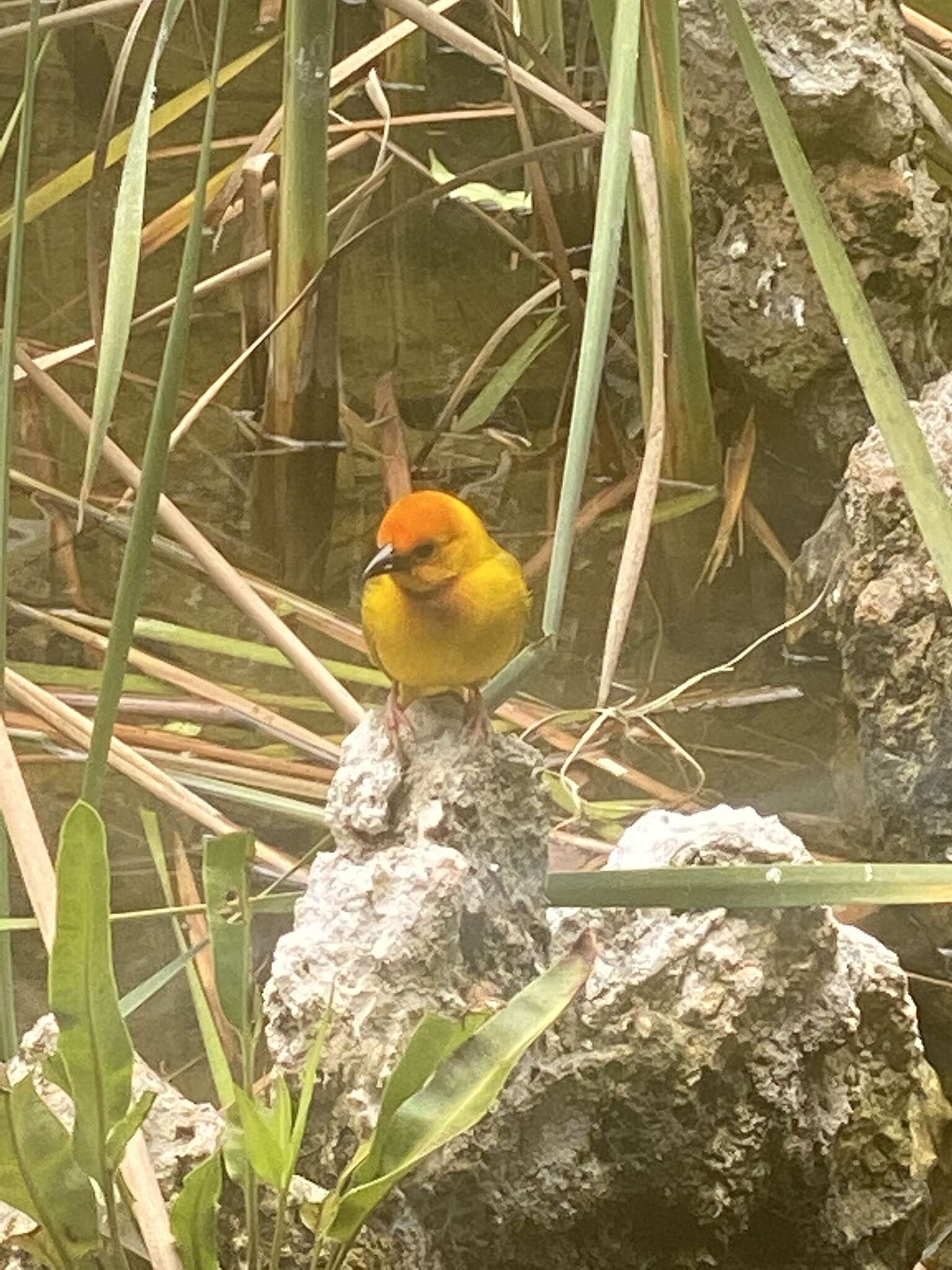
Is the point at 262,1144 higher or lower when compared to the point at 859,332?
lower

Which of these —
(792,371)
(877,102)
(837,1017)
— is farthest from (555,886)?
(877,102)

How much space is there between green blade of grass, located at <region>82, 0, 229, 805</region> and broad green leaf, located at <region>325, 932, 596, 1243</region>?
28 cm

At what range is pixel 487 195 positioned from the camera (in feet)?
6.42

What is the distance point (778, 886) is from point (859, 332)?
0.35m

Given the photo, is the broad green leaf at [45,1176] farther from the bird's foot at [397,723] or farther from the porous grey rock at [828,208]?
the porous grey rock at [828,208]

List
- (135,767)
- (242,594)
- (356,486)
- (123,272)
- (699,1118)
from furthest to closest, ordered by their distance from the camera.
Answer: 1. (356,486)
2. (242,594)
3. (135,767)
4. (699,1118)
5. (123,272)

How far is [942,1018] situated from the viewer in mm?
1214

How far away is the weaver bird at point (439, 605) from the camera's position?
1166 mm

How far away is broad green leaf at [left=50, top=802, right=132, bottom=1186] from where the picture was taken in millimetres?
838

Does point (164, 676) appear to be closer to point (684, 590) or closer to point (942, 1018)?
point (684, 590)

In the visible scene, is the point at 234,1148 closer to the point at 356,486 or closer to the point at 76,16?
the point at 356,486

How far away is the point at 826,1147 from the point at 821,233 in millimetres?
621

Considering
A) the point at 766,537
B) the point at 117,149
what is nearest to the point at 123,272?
the point at 766,537

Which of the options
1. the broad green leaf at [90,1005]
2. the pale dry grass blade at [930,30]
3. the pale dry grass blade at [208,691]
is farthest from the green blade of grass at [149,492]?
the pale dry grass blade at [930,30]
